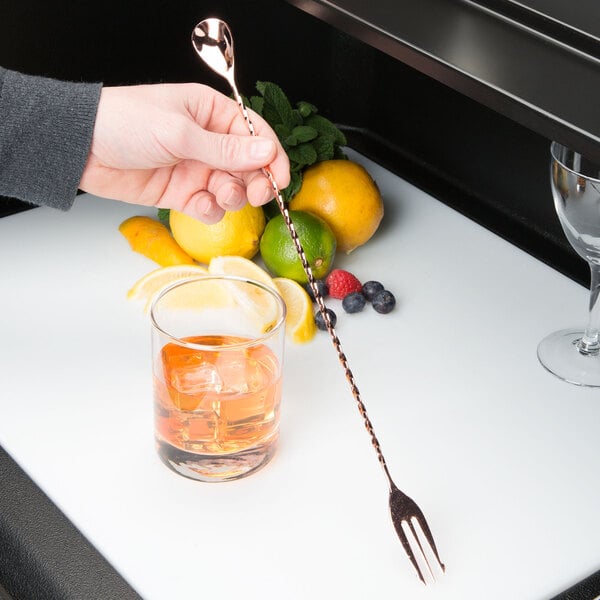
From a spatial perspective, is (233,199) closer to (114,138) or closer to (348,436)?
(114,138)

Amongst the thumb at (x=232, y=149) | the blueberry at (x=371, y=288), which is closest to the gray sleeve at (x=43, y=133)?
the thumb at (x=232, y=149)

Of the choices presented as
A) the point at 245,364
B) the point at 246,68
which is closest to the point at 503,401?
the point at 245,364

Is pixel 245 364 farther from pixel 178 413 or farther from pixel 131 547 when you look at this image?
pixel 131 547

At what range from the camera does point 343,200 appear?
1.21 meters

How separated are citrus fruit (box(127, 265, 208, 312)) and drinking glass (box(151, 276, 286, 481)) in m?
0.22

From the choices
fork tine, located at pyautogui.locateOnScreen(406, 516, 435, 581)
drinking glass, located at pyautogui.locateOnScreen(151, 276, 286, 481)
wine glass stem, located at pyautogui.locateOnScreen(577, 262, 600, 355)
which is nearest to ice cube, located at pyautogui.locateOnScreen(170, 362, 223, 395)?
drinking glass, located at pyautogui.locateOnScreen(151, 276, 286, 481)

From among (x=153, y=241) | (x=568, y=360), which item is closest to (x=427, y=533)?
(x=568, y=360)

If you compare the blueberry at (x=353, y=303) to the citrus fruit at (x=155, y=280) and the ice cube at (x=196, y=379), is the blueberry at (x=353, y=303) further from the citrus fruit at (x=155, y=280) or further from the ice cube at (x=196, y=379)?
the ice cube at (x=196, y=379)

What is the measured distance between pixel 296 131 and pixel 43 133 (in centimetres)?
31

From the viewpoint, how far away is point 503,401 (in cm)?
100

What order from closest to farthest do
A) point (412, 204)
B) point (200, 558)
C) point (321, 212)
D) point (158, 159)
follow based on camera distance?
point (200, 558), point (158, 159), point (321, 212), point (412, 204)

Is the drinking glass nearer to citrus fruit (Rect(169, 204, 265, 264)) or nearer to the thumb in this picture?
the thumb

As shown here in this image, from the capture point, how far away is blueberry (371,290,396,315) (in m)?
1.12

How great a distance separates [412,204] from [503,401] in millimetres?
413
